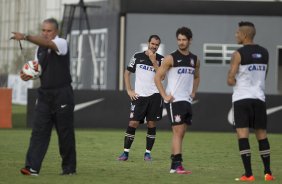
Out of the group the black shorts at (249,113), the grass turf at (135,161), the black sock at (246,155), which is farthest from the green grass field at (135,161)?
the black shorts at (249,113)

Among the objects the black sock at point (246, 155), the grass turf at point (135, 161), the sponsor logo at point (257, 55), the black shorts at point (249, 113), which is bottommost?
the grass turf at point (135, 161)

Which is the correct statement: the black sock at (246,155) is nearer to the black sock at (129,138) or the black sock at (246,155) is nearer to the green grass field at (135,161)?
the green grass field at (135,161)

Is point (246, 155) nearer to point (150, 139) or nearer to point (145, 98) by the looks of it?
point (150, 139)

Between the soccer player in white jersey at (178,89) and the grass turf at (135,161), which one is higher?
the soccer player in white jersey at (178,89)

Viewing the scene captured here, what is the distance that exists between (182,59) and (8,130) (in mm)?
13846

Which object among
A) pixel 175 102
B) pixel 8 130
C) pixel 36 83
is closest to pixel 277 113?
pixel 8 130

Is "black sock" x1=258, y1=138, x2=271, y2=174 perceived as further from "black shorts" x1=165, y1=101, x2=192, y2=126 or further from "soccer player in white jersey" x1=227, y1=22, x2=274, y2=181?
"black shorts" x1=165, y1=101, x2=192, y2=126

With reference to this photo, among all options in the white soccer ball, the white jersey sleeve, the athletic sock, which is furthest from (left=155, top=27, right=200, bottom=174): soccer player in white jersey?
the athletic sock

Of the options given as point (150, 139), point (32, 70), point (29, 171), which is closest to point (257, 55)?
point (32, 70)

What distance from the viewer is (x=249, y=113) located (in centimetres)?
1353

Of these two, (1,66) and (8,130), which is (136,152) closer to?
(8,130)

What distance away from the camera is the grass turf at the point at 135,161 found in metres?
13.6

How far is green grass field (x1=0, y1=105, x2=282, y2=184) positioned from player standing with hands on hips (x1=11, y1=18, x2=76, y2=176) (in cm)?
29

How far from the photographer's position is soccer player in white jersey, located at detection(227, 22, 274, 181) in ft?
44.0
